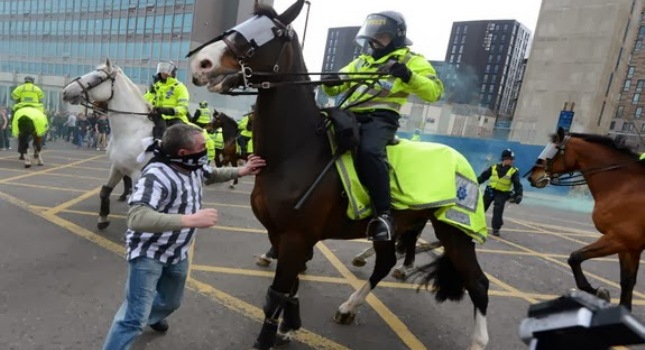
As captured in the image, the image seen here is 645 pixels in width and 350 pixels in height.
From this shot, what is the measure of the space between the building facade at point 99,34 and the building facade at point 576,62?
3136 centimetres

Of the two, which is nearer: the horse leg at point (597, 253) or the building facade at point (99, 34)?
the horse leg at point (597, 253)

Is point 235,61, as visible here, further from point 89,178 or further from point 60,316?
point 89,178

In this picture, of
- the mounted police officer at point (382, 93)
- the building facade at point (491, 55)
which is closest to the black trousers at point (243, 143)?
the mounted police officer at point (382, 93)

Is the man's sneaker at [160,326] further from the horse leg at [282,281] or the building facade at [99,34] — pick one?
the building facade at [99,34]

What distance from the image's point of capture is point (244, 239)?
612 centimetres

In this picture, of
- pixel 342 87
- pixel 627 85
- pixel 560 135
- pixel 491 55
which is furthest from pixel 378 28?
pixel 491 55

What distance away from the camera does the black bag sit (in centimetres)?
291

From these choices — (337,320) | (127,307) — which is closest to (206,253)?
(337,320)

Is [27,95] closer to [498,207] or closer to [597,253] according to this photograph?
[498,207]

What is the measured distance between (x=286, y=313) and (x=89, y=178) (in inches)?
331

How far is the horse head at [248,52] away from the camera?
2.51m

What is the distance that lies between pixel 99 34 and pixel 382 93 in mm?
58688

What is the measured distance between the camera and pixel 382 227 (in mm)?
3014

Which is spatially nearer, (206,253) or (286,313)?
(286,313)
